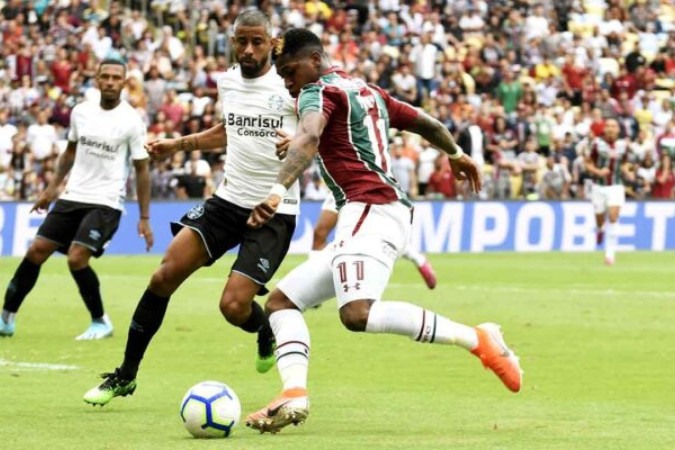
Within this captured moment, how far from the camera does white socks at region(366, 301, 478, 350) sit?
848cm

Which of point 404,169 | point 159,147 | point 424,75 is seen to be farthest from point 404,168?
point 159,147

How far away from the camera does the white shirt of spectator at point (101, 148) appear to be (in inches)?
551

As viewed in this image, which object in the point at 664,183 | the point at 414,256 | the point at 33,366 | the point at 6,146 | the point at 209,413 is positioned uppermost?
the point at 209,413

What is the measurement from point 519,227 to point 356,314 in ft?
73.7

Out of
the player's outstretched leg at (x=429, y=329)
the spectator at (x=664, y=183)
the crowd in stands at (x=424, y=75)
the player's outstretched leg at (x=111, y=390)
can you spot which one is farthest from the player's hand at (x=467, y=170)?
the spectator at (x=664, y=183)

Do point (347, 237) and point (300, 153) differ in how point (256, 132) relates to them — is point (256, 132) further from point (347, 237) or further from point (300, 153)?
point (300, 153)

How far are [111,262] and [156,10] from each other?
10278 mm

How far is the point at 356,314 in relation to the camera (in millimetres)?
8477

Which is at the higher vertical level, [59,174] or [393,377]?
[59,174]

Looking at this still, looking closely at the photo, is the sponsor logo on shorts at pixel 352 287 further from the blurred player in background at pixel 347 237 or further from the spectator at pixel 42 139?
the spectator at pixel 42 139

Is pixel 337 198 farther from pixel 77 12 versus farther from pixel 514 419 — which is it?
pixel 77 12

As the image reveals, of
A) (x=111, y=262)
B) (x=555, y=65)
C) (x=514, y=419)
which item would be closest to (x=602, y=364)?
(x=514, y=419)

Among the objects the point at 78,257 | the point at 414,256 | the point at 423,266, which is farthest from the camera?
the point at 423,266

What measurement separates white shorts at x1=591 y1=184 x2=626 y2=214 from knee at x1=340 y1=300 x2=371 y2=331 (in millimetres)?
18137
